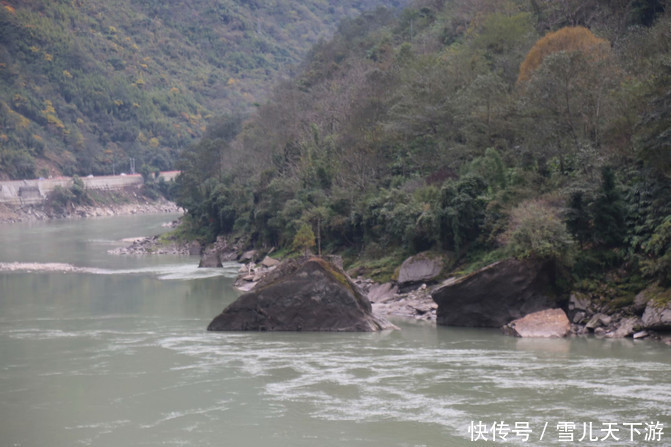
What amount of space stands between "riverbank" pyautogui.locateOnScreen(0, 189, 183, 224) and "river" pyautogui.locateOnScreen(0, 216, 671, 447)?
96.2 m

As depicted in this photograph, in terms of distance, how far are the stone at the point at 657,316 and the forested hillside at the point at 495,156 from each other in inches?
43.4

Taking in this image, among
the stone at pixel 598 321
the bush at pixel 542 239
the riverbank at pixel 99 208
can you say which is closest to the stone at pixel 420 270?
the bush at pixel 542 239

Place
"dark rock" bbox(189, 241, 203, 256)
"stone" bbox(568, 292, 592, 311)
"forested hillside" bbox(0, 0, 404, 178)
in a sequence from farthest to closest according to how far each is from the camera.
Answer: "forested hillside" bbox(0, 0, 404, 178) < "dark rock" bbox(189, 241, 203, 256) < "stone" bbox(568, 292, 592, 311)

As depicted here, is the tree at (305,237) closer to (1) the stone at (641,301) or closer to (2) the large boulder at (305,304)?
(2) the large boulder at (305,304)

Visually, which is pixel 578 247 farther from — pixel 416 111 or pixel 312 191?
pixel 312 191

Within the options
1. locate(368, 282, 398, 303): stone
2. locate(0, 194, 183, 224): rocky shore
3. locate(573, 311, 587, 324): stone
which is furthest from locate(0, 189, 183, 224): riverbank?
locate(573, 311, 587, 324): stone

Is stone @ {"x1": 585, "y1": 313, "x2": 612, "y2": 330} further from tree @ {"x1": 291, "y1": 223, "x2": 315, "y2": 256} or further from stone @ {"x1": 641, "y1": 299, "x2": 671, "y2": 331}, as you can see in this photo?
tree @ {"x1": 291, "y1": 223, "x2": 315, "y2": 256}

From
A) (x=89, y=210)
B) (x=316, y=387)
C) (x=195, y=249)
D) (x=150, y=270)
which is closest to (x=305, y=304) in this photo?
(x=316, y=387)

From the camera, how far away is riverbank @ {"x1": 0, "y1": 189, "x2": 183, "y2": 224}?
414 ft

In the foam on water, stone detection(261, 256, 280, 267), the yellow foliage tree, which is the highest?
the yellow foliage tree

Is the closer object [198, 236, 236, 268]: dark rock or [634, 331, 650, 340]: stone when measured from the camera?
[634, 331, 650, 340]: stone

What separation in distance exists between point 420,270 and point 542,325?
9.15 meters

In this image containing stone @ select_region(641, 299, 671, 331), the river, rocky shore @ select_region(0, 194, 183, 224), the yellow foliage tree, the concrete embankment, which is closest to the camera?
the river

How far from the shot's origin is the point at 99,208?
13650 cm
